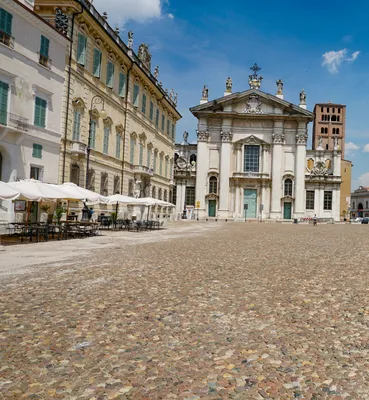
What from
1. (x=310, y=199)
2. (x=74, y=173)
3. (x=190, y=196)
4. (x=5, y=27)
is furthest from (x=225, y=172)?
(x=5, y=27)

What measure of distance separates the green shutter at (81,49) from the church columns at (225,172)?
111ft

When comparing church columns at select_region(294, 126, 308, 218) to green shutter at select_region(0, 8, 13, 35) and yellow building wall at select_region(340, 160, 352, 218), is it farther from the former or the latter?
green shutter at select_region(0, 8, 13, 35)

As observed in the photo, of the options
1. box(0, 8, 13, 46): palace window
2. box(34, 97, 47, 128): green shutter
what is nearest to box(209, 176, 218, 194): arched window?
box(34, 97, 47, 128): green shutter

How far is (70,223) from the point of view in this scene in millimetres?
19047

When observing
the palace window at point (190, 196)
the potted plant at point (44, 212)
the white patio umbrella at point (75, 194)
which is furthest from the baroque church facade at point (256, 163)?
the white patio umbrella at point (75, 194)

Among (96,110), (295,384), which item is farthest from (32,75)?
(295,384)

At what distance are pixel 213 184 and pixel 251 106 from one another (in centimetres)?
1201

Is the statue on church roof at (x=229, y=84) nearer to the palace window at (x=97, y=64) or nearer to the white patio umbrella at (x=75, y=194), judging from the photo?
the palace window at (x=97, y=64)

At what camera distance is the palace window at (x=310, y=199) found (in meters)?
58.8

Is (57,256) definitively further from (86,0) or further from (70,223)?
(86,0)

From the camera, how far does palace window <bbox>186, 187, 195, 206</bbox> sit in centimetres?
6016

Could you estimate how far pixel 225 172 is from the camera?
56969 mm

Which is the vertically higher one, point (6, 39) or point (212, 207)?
point (6, 39)

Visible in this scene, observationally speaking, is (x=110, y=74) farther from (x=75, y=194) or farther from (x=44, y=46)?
(x=75, y=194)
